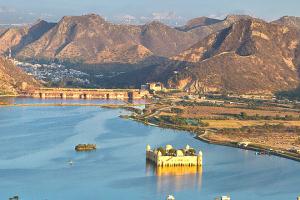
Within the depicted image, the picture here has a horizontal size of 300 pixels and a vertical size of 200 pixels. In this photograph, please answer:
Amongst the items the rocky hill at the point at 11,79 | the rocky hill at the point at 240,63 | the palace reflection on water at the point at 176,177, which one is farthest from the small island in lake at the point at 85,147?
the rocky hill at the point at 240,63

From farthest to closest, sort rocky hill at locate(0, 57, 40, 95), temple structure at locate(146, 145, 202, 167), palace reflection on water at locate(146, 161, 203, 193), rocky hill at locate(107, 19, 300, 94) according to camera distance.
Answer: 1. rocky hill at locate(107, 19, 300, 94)
2. rocky hill at locate(0, 57, 40, 95)
3. temple structure at locate(146, 145, 202, 167)
4. palace reflection on water at locate(146, 161, 203, 193)

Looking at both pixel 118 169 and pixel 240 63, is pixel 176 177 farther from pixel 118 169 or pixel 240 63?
pixel 240 63

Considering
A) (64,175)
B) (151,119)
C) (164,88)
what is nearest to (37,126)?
(151,119)

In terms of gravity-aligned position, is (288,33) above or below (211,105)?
above

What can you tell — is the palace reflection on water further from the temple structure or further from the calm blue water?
the temple structure

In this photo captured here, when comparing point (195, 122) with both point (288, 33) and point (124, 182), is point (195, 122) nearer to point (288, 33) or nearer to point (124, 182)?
point (124, 182)

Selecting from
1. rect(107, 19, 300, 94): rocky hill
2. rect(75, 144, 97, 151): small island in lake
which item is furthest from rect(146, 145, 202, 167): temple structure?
rect(107, 19, 300, 94): rocky hill

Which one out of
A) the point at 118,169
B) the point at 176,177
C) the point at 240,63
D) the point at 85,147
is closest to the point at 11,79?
the point at 240,63
